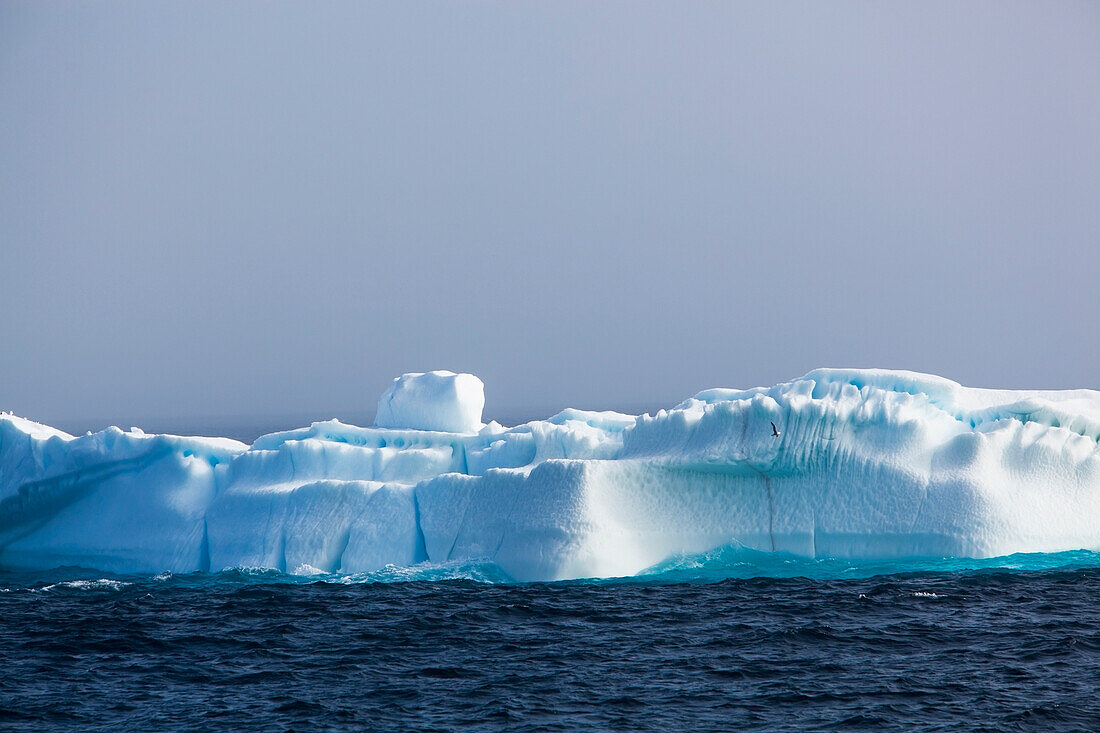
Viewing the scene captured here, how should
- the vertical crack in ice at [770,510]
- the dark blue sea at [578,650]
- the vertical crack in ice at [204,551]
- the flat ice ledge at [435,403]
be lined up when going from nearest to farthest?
1. the dark blue sea at [578,650]
2. the vertical crack in ice at [770,510]
3. the vertical crack in ice at [204,551]
4. the flat ice ledge at [435,403]

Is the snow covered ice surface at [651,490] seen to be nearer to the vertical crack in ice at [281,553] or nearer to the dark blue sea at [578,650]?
the vertical crack in ice at [281,553]

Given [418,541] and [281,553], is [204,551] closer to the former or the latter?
[281,553]

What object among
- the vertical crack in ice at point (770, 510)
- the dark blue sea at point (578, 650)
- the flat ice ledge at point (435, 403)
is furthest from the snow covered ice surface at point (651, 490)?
the flat ice ledge at point (435, 403)

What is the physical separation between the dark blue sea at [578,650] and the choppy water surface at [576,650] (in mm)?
35

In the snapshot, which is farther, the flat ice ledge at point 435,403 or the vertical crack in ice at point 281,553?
the flat ice ledge at point 435,403

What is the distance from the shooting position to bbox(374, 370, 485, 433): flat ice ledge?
2194cm

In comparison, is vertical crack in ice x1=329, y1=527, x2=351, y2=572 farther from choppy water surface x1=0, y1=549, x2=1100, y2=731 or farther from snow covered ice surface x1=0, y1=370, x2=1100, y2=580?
choppy water surface x1=0, y1=549, x2=1100, y2=731

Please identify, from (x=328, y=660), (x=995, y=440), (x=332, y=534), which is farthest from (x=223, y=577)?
(x=995, y=440)

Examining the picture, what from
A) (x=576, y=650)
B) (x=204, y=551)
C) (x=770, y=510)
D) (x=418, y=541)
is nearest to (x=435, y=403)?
(x=418, y=541)

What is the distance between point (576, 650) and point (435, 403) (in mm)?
9842

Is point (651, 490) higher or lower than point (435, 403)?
lower

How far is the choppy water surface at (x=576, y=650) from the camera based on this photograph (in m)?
10.6

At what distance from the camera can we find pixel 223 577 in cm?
1802

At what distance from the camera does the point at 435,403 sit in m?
22.0
